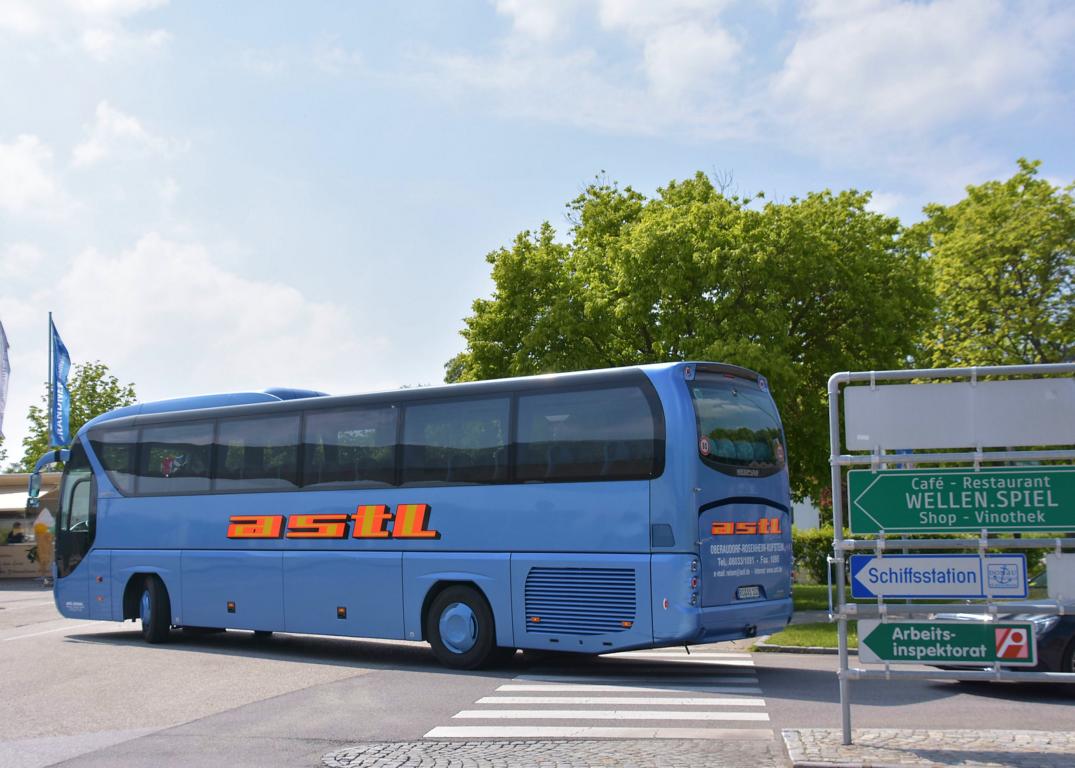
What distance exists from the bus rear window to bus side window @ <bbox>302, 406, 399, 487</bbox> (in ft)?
14.6

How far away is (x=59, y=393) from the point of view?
144 feet

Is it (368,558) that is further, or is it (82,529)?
(82,529)

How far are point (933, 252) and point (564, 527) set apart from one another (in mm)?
28787

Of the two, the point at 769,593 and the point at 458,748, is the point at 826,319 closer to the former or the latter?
the point at 769,593

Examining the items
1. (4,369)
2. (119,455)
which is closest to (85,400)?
(4,369)

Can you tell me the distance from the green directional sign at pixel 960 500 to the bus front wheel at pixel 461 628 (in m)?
6.74

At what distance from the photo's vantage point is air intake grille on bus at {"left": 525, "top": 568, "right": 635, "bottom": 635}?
1305 centimetres

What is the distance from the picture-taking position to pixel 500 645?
14273 millimetres

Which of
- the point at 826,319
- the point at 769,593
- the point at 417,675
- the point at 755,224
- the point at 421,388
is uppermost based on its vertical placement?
the point at 755,224

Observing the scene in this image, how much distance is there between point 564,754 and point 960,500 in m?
3.46

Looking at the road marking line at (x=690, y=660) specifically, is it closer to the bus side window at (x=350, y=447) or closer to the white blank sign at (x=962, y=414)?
the bus side window at (x=350, y=447)

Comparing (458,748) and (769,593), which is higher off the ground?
(769,593)

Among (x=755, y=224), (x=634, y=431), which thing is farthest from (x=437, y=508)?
(x=755, y=224)

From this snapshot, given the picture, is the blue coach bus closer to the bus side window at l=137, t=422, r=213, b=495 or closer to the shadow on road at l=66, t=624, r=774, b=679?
the bus side window at l=137, t=422, r=213, b=495
